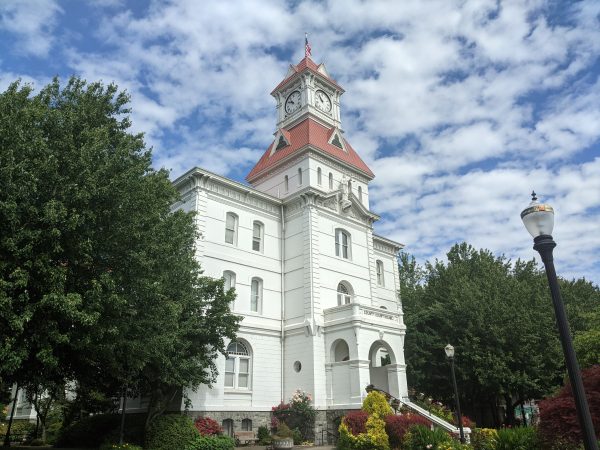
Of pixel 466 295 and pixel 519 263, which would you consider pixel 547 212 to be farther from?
pixel 519 263

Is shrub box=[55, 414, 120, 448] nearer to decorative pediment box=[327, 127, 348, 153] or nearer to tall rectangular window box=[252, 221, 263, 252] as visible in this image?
tall rectangular window box=[252, 221, 263, 252]

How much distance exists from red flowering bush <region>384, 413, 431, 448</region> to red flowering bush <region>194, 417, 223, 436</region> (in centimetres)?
784

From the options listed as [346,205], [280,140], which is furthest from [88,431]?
[280,140]

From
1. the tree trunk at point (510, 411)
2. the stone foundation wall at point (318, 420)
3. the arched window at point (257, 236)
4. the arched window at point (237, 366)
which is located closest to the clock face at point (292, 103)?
the arched window at point (257, 236)

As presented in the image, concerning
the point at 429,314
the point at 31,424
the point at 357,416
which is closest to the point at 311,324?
the point at 357,416

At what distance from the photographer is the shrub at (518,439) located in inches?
496

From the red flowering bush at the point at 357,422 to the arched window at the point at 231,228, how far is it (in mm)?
11780

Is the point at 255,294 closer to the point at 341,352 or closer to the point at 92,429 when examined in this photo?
the point at 341,352

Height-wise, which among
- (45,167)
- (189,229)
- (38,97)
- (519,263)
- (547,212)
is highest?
(519,263)

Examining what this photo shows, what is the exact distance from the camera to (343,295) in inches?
1211

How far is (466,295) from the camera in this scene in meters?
31.1

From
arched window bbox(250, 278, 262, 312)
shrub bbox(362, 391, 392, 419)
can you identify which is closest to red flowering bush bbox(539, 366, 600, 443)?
shrub bbox(362, 391, 392, 419)

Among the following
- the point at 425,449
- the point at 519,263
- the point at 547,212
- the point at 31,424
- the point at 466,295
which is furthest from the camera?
the point at 519,263

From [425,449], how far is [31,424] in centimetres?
2836
